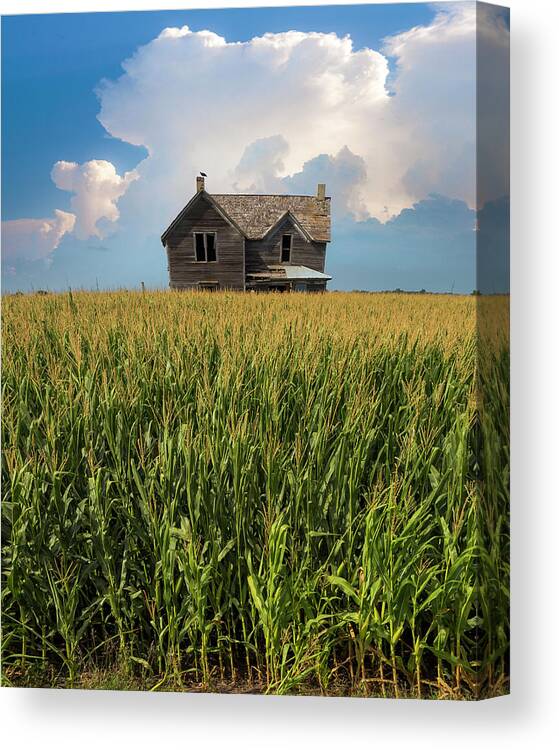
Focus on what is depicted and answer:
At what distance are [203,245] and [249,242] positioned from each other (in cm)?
19

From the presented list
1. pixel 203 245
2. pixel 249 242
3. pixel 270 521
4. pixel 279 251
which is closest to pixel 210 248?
pixel 203 245

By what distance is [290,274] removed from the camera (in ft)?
9.66

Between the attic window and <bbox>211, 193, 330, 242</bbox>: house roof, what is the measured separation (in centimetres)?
7

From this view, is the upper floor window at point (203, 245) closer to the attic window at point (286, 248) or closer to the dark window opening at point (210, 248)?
the dark window opening at point (210, 248)

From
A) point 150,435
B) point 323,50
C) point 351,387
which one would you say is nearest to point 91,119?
point 323,50

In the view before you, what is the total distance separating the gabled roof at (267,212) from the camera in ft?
8.89

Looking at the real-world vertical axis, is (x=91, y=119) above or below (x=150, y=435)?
above

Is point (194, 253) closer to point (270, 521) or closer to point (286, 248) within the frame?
point (286, 248)

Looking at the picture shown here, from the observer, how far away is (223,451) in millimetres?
2480

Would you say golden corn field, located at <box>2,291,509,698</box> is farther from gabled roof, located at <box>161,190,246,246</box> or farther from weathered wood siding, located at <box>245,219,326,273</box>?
gabled roof, located at <box>161,190,246,246</box>

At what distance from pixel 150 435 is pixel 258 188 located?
39.4 inches

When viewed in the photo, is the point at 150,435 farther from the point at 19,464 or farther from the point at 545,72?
the point at 545,72

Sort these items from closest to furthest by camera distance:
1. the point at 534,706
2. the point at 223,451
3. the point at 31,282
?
the point at 223,451 < the point at 534,706 < the point at 31,282

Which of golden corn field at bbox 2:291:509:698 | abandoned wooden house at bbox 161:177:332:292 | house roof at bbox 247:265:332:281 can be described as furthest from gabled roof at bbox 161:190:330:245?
golden corn field at bbox 2:291:509:698
